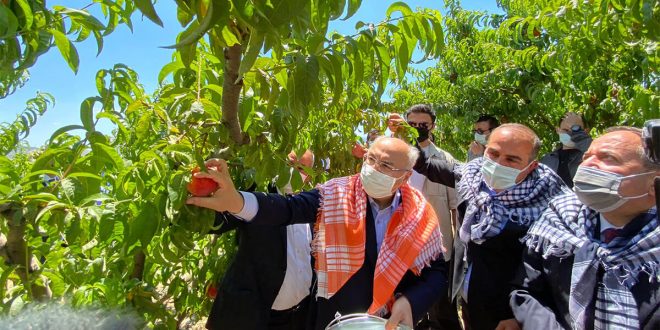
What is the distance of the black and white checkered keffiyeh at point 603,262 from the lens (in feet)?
4.87

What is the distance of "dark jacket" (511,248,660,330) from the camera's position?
1.51m

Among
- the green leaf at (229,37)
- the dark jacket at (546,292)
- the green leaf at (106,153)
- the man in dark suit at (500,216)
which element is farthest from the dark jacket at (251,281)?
→ the green leaf at (229,37)

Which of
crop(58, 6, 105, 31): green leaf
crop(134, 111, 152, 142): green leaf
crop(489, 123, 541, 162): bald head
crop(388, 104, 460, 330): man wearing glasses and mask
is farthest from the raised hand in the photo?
crop(388, 104, 460, 330): man wearing glasses and mask

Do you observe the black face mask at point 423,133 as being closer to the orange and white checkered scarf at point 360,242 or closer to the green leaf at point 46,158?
the orange and white checkered scarf at point 360,242

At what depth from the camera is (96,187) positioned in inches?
49.5

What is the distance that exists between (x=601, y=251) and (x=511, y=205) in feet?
2.05

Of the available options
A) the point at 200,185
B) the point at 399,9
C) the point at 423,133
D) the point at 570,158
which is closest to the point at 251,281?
the point at 200,185

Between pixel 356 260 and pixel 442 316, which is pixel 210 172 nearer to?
pixel 356 260

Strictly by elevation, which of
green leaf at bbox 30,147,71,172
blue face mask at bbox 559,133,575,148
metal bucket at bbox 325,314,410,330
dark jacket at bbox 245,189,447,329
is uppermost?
blue face mask at bbox 559,133,575,148

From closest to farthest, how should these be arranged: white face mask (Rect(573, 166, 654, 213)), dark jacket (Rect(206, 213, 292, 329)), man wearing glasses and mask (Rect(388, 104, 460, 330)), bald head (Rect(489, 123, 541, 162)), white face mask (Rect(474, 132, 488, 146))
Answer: white face mask (Rect(573, 166, 654, 213)), dark jacket (Rect(206, 213, 292, 329)), bald head (Rect(489, 123, 541, 162)), man wearing glasses and mask (Rect(388, 104, 460, 330)), white face mask (Rect(474, 132, 488, 146))

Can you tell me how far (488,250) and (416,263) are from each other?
41 cm

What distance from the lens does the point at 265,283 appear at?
2.10 metres

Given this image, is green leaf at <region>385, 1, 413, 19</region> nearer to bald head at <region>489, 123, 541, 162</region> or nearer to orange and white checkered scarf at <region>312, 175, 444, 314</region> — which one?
orange and white checkered scarf at <region>312, 175, 444, 314</region>

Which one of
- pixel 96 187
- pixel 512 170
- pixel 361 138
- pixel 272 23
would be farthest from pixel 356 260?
pixel 361 138
